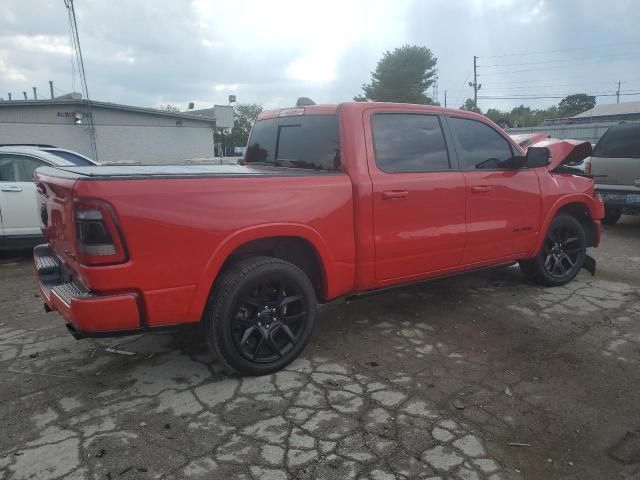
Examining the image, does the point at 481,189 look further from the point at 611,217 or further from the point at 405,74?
the point at 405,74

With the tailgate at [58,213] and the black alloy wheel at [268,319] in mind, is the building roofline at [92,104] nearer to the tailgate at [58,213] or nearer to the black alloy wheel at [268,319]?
the tailgate at [58,213]

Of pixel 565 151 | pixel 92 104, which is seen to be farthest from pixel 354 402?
pixel 92 104

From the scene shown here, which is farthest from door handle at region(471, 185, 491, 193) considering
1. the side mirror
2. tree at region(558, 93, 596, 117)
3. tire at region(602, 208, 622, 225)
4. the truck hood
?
tree at region(558, 93, 596, 117)

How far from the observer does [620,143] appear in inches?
330

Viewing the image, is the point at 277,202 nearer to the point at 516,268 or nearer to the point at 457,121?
the point at 457,121

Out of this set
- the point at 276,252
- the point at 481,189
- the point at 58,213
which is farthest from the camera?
the point at 481,189

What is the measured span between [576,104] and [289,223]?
8541 cm

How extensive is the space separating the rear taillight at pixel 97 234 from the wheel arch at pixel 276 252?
521 mm

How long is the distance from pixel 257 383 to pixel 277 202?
3.93 feet

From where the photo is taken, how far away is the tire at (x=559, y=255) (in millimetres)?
5191

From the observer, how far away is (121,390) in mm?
3215

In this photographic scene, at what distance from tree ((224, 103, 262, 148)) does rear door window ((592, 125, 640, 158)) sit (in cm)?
5380

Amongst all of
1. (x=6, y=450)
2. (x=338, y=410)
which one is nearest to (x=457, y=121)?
(x=338, y=410)

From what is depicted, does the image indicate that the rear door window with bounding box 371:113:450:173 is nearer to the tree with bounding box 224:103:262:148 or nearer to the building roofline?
the building roofline
